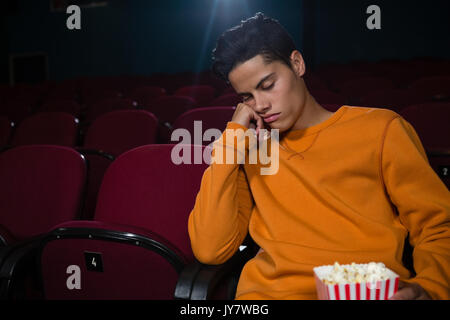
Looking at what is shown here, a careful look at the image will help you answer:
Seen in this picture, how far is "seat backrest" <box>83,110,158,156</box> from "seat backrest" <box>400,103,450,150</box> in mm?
1350

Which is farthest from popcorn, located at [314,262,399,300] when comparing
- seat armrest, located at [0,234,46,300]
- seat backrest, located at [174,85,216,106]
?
seat backrest, located at [174,85,216,106]

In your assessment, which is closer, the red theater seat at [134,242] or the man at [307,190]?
the man at [307,190]

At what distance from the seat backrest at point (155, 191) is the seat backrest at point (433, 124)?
3.00 ft

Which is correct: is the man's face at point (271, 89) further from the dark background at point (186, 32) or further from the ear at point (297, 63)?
the dark background at point (186, 32)

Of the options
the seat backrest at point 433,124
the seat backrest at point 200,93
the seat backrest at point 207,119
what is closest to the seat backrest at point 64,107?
the seat backrest at point 200,93

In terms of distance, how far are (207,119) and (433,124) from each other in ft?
3.35

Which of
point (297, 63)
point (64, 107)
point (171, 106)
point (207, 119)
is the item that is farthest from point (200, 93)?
point (297, 63)

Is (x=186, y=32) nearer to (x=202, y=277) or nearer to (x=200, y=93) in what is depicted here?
(x=200, y=93)

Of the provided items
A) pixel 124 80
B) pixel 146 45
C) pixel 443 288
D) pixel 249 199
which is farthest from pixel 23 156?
pixel 146 45

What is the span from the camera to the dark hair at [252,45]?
3.89ft

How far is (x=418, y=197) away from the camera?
107 centimetres

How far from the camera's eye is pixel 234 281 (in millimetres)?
1236

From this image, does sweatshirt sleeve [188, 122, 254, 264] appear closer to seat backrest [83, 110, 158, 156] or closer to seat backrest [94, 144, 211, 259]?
seat backrest [94, 144, 211, 259]

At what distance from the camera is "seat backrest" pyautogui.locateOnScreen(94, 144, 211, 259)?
1461 millimetres
